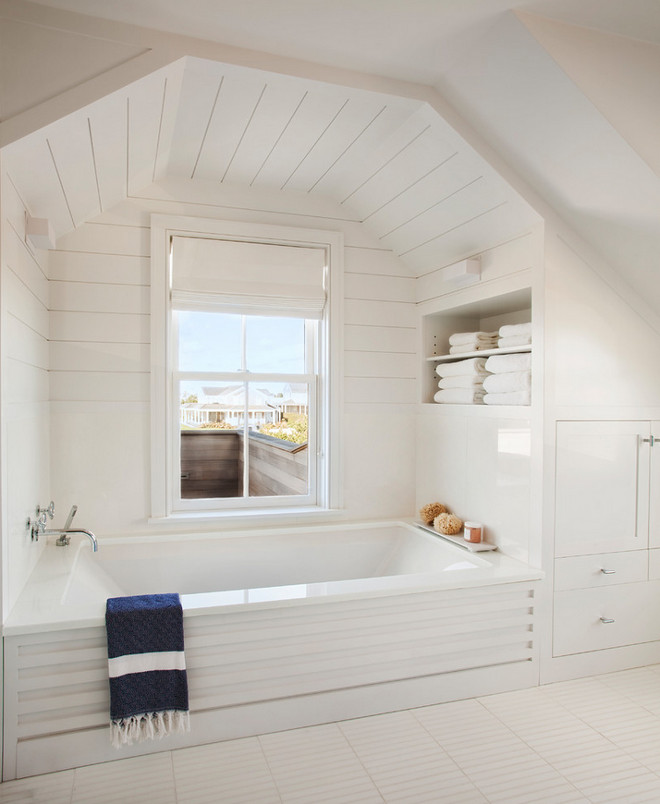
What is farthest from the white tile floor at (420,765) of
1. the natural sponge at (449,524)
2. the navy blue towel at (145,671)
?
the natural sponge at (449,524)

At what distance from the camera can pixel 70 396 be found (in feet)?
9.41

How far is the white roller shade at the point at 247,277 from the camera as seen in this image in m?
3.05

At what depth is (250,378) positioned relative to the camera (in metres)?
3.28

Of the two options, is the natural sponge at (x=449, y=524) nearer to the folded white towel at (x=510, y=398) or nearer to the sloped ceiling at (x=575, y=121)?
the folded white towel at (x=510, y=398)

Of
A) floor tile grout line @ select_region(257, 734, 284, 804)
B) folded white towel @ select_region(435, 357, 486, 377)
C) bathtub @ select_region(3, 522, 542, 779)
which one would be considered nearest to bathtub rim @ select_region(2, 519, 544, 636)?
bathtub @ select_region(3, 522, 542, 779)

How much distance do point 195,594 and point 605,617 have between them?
5.81 ft

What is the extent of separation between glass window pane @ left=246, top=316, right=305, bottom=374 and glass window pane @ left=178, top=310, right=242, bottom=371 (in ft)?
0.25

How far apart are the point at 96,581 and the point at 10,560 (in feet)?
2.27

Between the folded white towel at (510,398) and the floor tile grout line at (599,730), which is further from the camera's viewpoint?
the folded white towel at (510,398)

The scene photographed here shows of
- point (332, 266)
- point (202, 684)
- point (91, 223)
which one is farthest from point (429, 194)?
point (202, 684)

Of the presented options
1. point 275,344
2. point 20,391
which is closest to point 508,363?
point 275,344

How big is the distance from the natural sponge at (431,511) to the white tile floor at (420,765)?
3.38 feet

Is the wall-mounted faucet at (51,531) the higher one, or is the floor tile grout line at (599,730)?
the wall-mounted faucet at (51,531)

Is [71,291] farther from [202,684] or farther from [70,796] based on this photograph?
[70,796]
